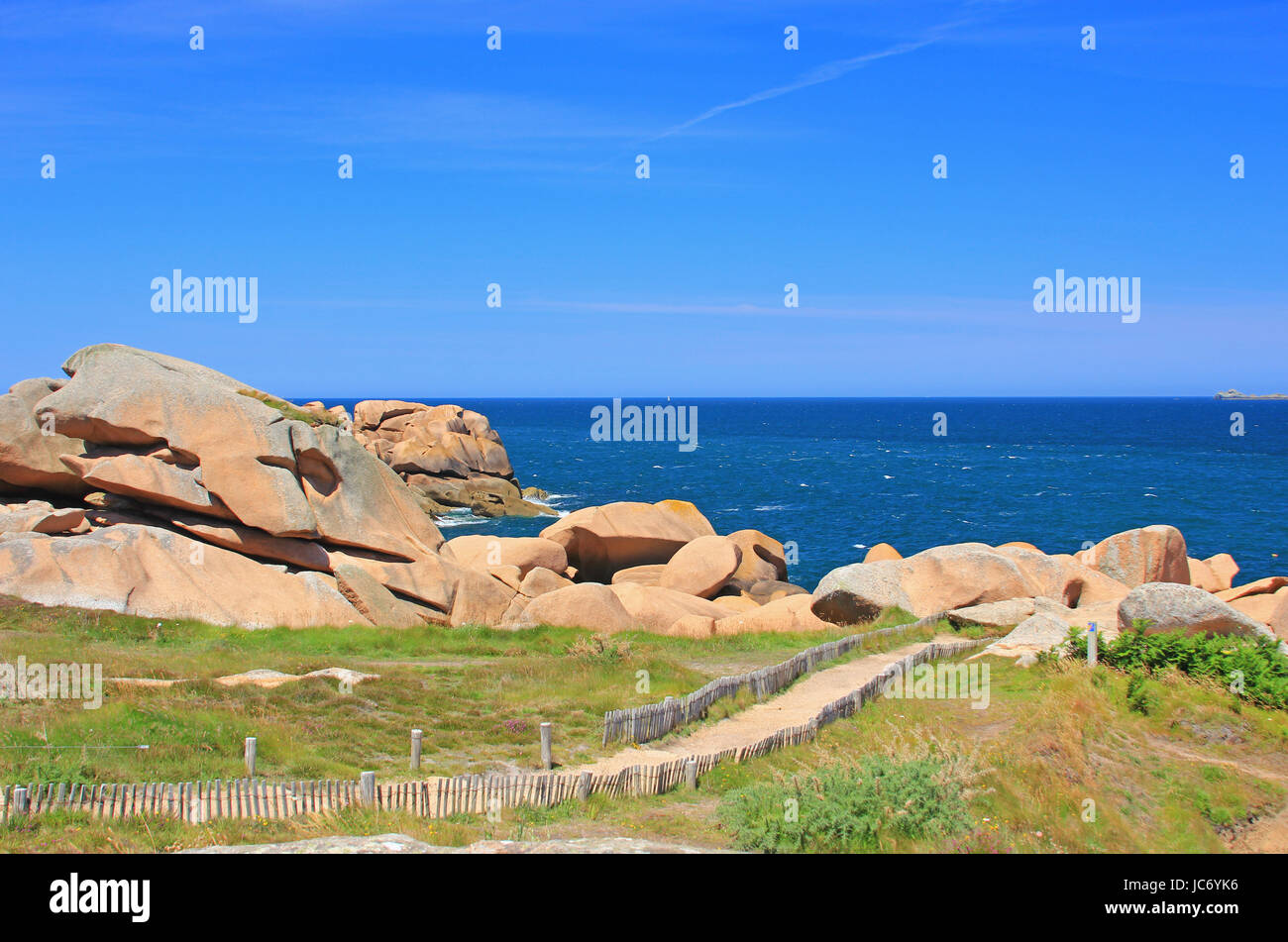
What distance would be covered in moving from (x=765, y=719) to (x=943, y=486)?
227 ft

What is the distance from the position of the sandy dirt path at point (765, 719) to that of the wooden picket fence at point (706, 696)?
0.82 ft

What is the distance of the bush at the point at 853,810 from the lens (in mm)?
10953

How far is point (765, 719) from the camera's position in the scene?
18625 mm

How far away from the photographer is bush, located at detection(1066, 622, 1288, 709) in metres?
17.8

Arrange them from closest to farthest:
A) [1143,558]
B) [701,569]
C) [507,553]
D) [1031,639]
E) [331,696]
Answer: [331,696]
[1031,639]
[1143,558]
[701,569]
[507,553]

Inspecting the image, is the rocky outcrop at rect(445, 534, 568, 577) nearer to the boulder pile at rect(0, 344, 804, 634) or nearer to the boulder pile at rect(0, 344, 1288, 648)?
the boulder pile at rect(0, 344, 1288, 648)

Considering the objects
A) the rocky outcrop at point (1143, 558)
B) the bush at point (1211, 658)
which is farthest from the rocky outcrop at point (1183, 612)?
the rocky outcrop at point (1143, 558)

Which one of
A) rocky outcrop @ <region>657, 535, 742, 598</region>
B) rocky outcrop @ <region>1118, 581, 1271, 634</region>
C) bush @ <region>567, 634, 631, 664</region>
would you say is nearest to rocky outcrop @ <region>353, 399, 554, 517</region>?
rocky outcrop @ <region>657, 535, 742, 598</region>

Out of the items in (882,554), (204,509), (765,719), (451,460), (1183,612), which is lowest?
(765,719)

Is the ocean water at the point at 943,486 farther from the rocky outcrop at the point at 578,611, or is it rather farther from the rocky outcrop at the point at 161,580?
the rocky outcrop at the point at 161,580

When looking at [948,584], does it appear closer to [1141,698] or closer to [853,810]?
[1141,698]

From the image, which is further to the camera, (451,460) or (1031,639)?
(451,460)

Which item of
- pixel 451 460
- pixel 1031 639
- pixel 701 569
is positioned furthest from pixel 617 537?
pixel 451 460

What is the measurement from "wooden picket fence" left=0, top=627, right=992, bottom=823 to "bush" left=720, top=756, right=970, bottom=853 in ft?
5.96
